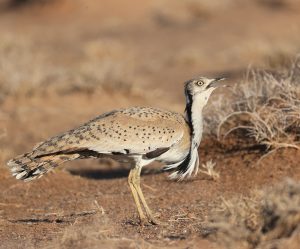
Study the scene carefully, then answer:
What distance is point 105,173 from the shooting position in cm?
951

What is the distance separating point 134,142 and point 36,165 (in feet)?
2.92

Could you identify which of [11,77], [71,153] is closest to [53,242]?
[71,153]

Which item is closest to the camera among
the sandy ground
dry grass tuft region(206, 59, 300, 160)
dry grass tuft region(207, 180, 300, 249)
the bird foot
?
dry grass tuft region(207, 180, 300, 249)

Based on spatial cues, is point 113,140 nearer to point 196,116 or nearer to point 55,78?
point 196,116

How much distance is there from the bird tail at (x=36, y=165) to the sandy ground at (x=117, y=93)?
0.48 metres

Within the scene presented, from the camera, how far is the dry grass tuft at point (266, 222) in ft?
16.0

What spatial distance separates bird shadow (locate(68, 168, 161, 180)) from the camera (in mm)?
9016

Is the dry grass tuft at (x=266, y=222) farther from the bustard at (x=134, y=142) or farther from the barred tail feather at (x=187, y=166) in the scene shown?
the barred tail feather at (x=187, y=166)

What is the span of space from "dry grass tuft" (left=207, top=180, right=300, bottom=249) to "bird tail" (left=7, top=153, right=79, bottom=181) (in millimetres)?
1825

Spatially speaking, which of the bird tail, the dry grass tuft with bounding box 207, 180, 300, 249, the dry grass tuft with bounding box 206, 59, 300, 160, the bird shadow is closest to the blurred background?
the dry grass tuft with bounding box 206, 59, 300, 160

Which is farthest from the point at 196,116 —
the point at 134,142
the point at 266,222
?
the point at 266,222

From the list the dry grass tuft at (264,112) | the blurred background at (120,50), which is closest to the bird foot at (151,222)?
the dry grass tuft at (264,112)

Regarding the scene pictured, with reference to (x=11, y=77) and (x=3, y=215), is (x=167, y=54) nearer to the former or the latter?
(x=11, y=77)

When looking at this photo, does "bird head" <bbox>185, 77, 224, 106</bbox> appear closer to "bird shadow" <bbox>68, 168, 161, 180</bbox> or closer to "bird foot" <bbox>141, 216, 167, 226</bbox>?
"bird foot" <bbox>141, 216, 167, 226</bbox>
